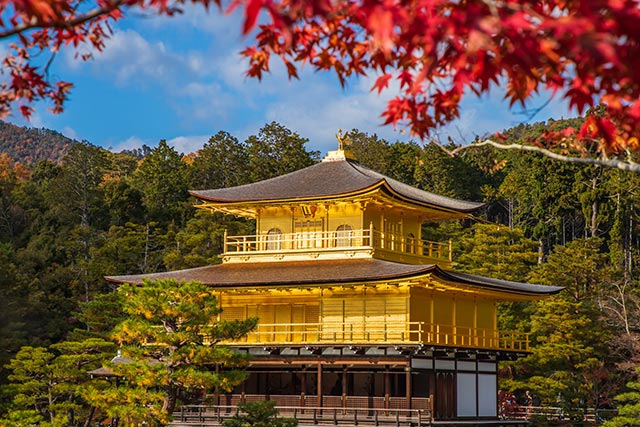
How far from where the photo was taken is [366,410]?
30.0 metres

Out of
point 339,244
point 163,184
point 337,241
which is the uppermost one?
point 163,184

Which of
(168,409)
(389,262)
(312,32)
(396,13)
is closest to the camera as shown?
(396,13)

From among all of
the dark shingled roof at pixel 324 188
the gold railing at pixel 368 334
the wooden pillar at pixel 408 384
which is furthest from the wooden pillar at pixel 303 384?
the dark shingled roof at pixel 324 188

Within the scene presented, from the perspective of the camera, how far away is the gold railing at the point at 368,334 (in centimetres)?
3078

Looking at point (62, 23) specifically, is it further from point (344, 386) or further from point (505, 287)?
point (505, 287)

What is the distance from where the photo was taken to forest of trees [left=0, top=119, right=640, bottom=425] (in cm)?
3925

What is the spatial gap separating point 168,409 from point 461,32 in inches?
827

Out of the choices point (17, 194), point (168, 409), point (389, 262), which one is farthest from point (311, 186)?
point (17, 194)

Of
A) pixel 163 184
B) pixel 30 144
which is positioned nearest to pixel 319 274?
pixel 163 184

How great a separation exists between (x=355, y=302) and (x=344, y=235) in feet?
9.51

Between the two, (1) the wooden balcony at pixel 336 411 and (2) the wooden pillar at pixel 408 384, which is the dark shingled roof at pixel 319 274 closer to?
(2) the wooden pillar at pixel 408 384

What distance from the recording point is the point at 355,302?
3266cm

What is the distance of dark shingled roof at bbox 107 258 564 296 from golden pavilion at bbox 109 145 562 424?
0.05 meters

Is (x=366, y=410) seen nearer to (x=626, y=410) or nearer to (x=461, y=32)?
(x=626, y=410)
